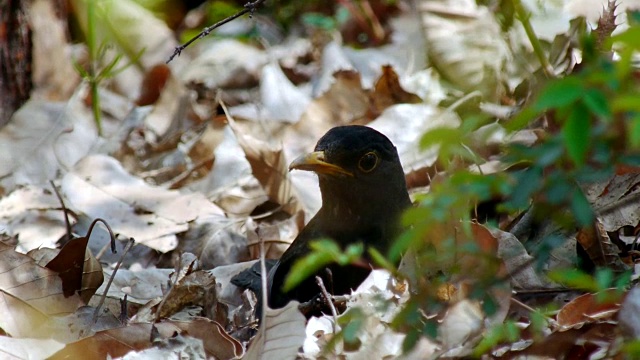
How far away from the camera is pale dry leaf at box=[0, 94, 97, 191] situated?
24.1 feet

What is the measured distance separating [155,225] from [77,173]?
0.89m

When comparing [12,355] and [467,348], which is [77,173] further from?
[467,348]

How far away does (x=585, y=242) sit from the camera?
16.0 feet

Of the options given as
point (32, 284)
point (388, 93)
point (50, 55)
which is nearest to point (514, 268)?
point (32, 284)

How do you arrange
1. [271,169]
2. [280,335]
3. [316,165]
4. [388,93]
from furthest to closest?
1. [388,93]
2. [271,169]
3. [316,165]
4. [280,335]

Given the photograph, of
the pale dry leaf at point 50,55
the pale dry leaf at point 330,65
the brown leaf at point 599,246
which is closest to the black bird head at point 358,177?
the brown leaf at point 599,246

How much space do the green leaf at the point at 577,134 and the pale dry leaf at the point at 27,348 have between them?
257 centimetres

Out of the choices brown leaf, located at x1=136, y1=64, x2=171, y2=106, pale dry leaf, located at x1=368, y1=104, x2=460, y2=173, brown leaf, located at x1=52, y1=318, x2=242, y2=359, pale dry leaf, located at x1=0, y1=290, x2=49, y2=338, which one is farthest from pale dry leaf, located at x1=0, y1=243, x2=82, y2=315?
brown leaf, located at x1=136, y1=64, x2=171, y2=106

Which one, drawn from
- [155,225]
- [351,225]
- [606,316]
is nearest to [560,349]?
[606,316]

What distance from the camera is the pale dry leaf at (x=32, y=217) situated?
20.8 feet

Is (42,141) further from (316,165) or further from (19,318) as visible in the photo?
(19,318)

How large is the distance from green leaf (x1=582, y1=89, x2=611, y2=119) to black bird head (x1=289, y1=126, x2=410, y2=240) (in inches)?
115

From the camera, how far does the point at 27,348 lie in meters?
4.23

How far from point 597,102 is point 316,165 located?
9.70ft
